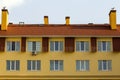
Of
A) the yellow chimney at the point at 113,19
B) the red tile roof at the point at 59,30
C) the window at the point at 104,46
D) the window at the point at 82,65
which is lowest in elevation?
the window at the point at 82,65

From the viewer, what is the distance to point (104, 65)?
59.3 metres

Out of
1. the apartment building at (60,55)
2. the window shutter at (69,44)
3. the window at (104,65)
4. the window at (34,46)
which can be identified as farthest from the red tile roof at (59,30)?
the window at (104,65)

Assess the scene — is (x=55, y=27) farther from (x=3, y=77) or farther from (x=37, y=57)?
(x=3, y=77)

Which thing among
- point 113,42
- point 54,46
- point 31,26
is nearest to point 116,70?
point 113,42

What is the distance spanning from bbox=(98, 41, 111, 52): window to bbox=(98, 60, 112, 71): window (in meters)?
1.27

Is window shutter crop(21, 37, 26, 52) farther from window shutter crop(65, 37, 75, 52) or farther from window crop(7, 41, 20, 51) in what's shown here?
window shutter crop(65, 37, 75, 52)

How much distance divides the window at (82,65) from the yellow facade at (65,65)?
0.35 metres

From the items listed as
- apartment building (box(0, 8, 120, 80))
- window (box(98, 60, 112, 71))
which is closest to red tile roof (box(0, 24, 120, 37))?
apartment building (box(0, 8, 120, 80))

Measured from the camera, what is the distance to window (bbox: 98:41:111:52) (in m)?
59.7

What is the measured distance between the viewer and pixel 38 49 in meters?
59.9

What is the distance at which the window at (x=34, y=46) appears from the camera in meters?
59.9

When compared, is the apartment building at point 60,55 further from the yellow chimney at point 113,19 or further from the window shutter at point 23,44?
the yellow chimney at point 113,19

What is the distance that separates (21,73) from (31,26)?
620cm

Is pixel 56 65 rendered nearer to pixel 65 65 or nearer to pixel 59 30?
pixel 65 65
